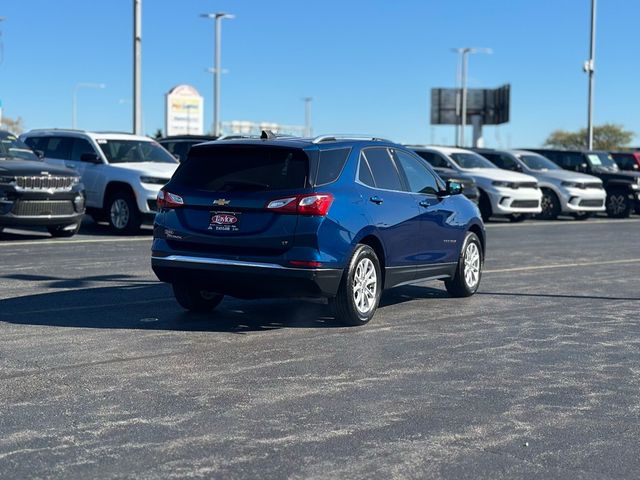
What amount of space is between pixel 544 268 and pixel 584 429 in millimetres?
8483

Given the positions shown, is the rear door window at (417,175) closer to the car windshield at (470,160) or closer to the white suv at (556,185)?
the car windshield at (470,160)

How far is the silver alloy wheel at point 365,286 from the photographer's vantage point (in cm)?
861

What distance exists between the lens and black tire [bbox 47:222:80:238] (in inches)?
656

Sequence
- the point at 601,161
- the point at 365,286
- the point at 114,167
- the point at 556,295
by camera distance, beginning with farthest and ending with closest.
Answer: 1. the point at 601,161
2. the point at 114,167
3. the point at 556,295
4. the point at 365,286

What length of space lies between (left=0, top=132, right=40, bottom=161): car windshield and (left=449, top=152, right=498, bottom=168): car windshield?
1189 centimetres

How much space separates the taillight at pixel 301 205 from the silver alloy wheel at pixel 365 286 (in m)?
0.74

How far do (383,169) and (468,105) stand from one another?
7495 centimetres

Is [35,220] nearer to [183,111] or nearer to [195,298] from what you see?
[195,298]

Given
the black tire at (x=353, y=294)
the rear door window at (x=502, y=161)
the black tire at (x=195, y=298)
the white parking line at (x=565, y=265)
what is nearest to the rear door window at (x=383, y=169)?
the black tire at (x=353, y=294)

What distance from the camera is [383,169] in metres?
9.34

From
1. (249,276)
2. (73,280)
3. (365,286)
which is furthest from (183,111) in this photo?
(249,276)

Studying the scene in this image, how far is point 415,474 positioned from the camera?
4727mm

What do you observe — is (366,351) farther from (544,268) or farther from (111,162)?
(111,162)

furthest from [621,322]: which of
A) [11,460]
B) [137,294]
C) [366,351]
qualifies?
[11,460]
